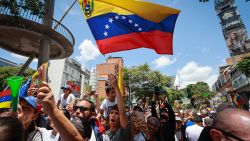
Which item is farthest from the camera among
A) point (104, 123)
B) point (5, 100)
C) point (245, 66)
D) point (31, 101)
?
point (245, 66)

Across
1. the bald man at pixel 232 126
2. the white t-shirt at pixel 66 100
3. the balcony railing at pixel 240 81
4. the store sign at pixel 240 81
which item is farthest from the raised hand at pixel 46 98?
the store sign at pixel 240 81

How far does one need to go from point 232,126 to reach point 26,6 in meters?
9.28

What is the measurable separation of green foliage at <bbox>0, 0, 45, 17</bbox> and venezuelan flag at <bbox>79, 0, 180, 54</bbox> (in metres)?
5.36

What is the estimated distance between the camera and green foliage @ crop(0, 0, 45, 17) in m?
8.50

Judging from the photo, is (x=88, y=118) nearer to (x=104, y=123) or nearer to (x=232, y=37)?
(x=104, y=123)

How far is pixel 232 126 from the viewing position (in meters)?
1.52

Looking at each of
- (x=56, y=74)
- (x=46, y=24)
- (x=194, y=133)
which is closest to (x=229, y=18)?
(x=56, y=74)

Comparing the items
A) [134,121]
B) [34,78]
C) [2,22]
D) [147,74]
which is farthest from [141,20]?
[147,74]

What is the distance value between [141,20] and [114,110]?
2402 mm

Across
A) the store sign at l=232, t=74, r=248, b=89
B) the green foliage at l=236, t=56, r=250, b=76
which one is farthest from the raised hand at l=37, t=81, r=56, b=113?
the store sign at l=232, t=74, r=248, b=89

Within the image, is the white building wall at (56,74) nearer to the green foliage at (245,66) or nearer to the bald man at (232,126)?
the green foliage at (245,66)

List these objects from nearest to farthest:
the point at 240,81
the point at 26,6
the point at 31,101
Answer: the point at 31,101
the point at 26,6
the point at 240,81

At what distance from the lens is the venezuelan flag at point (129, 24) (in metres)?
4.65

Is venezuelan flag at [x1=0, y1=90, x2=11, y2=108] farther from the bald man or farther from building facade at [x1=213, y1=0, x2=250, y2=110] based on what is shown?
building facade at [x1=213, y1=0, x2=250, y2=110]
